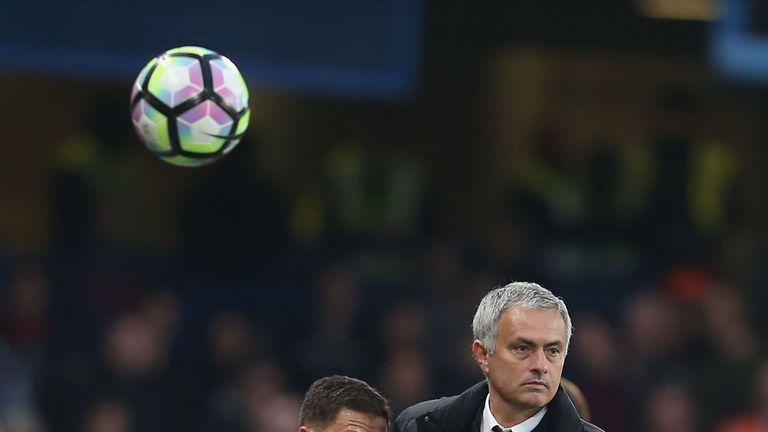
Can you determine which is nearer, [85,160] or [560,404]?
[560,404]

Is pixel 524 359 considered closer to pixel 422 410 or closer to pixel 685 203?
pixel 422 410

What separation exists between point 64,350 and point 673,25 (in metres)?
4.94

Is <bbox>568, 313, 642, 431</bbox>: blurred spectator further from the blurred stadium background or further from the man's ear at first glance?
the man's ear

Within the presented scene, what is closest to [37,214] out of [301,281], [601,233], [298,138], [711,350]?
[298,138]

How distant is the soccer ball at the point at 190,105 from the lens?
5.09m

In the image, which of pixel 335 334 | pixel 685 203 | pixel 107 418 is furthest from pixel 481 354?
pixel 685 203

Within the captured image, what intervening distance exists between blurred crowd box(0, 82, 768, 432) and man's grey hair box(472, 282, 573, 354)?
15.5 ft

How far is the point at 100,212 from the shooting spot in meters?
9.78

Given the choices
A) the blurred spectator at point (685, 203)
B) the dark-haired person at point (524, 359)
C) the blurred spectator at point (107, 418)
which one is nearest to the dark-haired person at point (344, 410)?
the dark-haired person at point (524, 359)

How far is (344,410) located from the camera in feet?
13.8

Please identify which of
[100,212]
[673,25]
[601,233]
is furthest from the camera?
[673,25]

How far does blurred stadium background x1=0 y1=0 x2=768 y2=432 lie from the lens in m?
8.82

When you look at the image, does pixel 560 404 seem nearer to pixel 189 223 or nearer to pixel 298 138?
pixel 189 223

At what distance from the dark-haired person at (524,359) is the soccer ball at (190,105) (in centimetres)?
135
